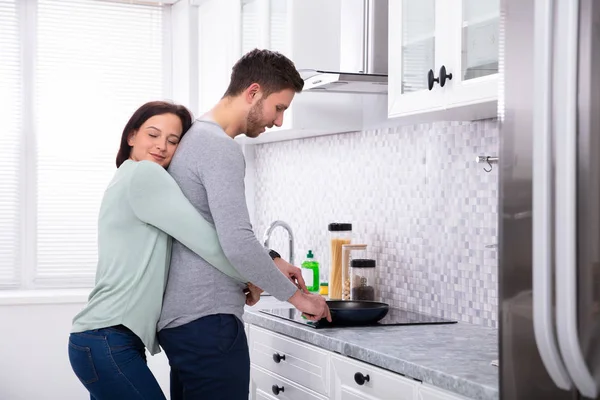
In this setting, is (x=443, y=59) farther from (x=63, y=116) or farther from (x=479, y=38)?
(x=63, y=116)

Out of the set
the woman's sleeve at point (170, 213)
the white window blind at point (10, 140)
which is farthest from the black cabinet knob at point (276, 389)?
the white window blind at point (10, 140)

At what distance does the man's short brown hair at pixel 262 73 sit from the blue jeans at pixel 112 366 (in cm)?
77

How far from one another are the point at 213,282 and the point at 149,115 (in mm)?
545

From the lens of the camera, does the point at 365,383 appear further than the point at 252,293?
No

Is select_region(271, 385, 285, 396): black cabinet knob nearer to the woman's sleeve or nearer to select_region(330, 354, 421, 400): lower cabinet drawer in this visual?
select_region(330, 354, 421, 400): lower cabinet drawer

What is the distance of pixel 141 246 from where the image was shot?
2268mm

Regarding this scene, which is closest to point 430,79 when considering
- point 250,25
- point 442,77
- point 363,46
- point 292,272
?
point 442,77

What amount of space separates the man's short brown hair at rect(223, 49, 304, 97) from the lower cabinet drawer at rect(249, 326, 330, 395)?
81 centimetres

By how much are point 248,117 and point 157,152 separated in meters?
0.28

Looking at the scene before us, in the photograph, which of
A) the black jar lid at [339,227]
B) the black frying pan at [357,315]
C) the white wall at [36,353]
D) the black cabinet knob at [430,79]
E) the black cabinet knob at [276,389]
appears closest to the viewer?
the black cabinet knob at [430,79]

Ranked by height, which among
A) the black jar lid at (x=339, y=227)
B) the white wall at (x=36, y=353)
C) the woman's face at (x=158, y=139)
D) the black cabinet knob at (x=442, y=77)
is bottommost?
the white wall at (x=36, y=353)

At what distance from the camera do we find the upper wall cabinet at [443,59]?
2139 millimetres

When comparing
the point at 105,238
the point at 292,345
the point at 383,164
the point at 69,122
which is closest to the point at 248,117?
the point at 105,238

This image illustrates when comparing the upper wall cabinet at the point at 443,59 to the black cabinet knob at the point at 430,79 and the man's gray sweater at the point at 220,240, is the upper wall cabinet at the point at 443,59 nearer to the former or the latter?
the black cabinet knob at the point at 430,79
